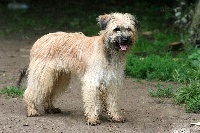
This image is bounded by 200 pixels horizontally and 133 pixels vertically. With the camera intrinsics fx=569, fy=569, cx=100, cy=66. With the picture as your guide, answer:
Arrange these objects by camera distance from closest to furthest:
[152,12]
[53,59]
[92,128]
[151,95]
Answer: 1. [92,128]
2. [53,59]
3. [151,95]
4. [152,12]

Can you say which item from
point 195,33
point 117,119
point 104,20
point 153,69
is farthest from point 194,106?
point 195,33

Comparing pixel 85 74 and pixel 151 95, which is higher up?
pixel 85 74

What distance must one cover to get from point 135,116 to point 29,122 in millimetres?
1537

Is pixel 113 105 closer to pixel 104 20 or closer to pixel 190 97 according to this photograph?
pixel 104 20

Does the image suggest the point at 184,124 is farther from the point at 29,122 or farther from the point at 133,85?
Result: the point at 133,85

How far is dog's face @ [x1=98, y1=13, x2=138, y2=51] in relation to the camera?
6.96 m

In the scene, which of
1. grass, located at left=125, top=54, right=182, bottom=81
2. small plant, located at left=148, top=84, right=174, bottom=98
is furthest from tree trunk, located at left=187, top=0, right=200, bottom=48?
small plant, located at left=148, top=84, right=174, bottom=98

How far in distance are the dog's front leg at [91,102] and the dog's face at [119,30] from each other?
1.85 ft

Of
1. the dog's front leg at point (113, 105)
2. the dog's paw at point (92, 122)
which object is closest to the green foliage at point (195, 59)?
the dog's front leg at point (113, 105)

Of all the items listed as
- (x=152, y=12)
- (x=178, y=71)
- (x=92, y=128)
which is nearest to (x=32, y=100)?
(x=92, y=128)

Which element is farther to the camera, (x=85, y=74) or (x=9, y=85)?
(x=9, y=85)

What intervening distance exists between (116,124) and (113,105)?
0.25 m

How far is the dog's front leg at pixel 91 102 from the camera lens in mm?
7082

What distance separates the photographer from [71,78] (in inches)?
307
